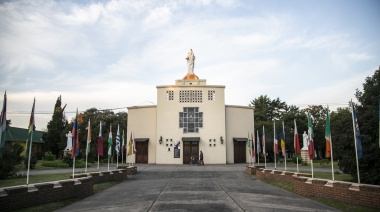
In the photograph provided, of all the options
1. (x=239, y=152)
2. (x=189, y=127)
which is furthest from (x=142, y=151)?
(x=239, y=152)

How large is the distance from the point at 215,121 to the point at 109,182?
822 inches

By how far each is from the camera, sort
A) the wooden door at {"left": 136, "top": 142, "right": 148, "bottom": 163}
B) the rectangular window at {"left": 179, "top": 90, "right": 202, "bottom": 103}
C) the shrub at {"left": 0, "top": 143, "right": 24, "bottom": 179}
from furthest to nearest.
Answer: the rectangular window at {"left": 179, "top": 90, "right": 202, "bottom": 103} → the wooden door at {"left": 136, "top": 142, "right": 148, "bottom": 163} → the shrub at {"left": 0, "top": 143, "right": 24, "bottom": 179}

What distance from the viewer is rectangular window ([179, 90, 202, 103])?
3691 cm

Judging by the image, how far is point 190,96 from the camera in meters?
37.0

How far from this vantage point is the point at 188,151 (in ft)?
116

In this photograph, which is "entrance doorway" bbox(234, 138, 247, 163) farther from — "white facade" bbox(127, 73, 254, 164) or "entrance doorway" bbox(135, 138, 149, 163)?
"entrance doorway" bbox(135, 138, 149, 163)

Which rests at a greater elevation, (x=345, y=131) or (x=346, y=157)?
(x=345, y=131)

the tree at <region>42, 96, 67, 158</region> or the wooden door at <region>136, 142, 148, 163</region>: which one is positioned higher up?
the tree at <region>42, 96, 67, 158</region>

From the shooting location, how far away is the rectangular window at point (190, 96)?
121ft

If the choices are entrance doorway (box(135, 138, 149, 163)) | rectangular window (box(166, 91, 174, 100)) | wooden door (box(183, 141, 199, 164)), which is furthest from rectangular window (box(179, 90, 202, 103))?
entrance doorway (box(135, 138, 149, 163))

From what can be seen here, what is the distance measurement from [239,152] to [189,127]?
688cm

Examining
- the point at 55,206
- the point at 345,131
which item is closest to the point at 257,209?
the point at 55,206

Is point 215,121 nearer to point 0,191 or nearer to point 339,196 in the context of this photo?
point 339,196

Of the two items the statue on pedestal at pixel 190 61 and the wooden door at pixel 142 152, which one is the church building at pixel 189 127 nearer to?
the wooden door at pixel 142 152
